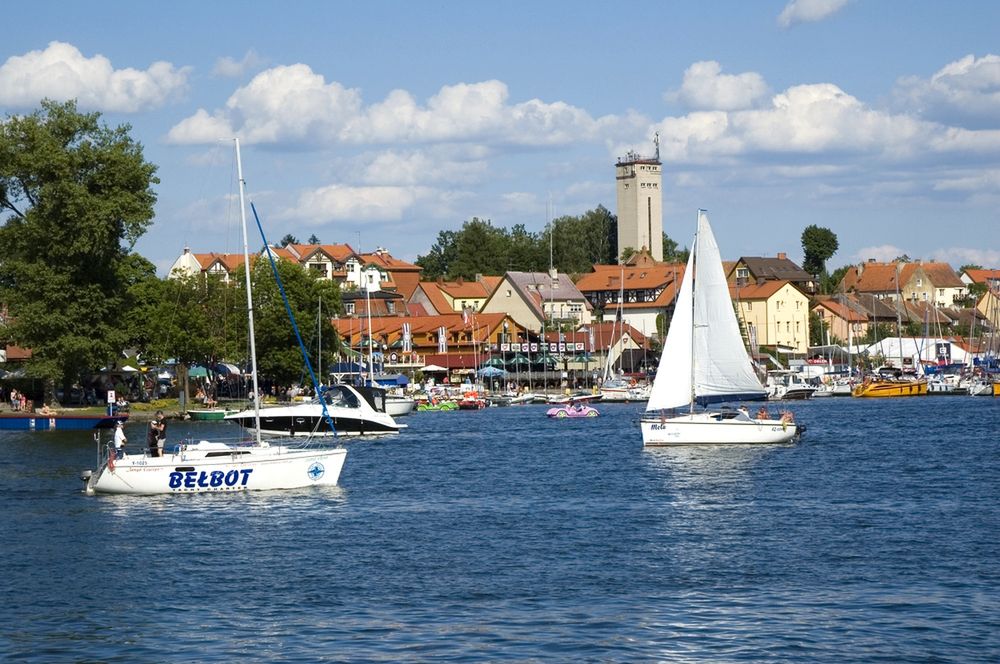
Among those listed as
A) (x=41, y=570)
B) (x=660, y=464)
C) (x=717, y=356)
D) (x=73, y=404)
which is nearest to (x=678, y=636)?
(x=41, y=570)

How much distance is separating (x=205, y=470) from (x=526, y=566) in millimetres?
16779

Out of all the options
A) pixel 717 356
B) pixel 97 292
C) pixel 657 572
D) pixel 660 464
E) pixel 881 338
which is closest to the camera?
pixel 657 572

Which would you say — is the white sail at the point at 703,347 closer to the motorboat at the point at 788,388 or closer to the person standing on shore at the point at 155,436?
the person standing on shore at the point at 155,436

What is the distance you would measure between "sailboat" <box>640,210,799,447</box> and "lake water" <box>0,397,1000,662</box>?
20.0ft

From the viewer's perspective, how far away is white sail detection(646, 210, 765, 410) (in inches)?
2598

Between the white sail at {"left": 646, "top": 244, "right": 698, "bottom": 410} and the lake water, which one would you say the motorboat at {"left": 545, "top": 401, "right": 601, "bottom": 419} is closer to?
the white sail at {"left": 646, "top": 244, "right": 698, "bottom": 410}

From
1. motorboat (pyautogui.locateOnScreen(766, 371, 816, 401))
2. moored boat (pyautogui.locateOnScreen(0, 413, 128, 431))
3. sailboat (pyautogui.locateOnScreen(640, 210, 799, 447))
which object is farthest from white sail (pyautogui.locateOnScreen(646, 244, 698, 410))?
motorboat (pyautogui.locateOnScreen(766, 371, 816, 401))

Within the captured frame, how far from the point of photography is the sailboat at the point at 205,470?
153 feet

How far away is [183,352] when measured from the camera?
105000 millimetres

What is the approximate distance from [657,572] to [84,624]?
12.5 m

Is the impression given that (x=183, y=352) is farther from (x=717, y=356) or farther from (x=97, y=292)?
(x=717, y=356)

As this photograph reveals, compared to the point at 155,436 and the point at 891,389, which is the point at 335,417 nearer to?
the point at 155,436

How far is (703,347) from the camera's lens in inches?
2601

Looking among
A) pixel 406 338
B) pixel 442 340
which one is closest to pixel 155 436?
pixel 406 338
